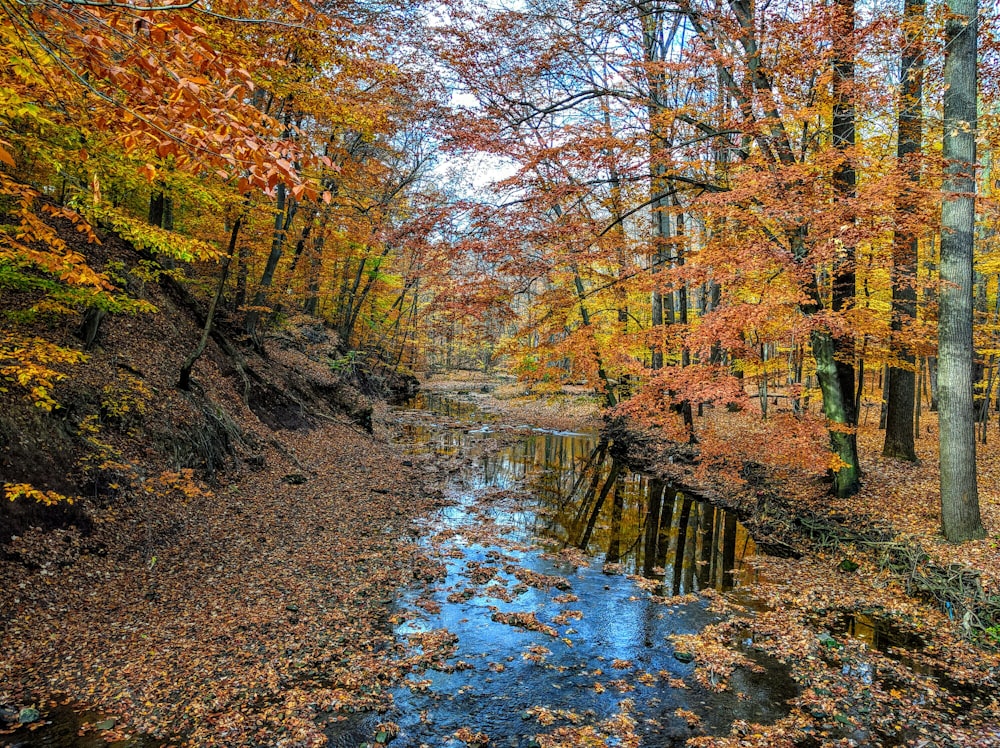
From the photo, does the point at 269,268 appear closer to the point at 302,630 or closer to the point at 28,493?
the point at 28,493

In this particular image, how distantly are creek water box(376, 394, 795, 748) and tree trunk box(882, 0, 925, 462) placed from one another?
15.6ft

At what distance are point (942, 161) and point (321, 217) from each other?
53.7 ft

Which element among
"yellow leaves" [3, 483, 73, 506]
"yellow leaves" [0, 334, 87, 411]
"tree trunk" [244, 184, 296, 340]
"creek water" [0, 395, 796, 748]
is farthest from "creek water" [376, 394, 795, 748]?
"tree trunk" [244, 184, 296, 340]

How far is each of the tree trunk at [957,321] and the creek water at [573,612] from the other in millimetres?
3549

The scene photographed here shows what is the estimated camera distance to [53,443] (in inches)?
288

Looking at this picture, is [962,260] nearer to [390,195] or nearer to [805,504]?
[805,504]

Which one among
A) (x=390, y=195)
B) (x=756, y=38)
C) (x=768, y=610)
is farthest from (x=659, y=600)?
(x=390, y=195)

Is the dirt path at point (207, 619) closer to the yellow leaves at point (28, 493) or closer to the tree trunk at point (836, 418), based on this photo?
the yellow leaves at point (28, 493)

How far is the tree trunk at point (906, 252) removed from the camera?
27.8 ft

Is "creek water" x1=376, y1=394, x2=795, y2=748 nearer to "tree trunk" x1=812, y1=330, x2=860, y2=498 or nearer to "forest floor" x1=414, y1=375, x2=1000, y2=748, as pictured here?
"forest floor" x1=414, y1=375, x2=1000, y2=748

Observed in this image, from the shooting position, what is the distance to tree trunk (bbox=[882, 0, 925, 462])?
8.48m

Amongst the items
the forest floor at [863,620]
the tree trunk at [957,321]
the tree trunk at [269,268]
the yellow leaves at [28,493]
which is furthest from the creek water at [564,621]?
the tree trunk at [269,268]

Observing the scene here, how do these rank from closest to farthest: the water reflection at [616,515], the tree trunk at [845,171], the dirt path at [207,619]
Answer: the dirt path at [207,619] < the tree trunk at [845,171] < the water reflection at [616,515]

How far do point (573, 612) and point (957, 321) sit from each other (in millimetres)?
7558
